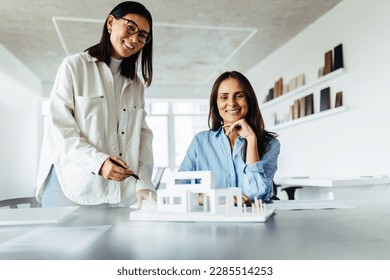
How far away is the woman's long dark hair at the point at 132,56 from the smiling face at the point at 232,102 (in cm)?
39

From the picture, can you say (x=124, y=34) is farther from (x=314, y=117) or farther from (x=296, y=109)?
(x=296, y=109)

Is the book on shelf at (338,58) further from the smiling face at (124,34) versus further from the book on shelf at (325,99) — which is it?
the smiling face at (124,34)

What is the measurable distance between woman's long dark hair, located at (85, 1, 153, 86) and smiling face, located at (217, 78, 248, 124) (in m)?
0.39

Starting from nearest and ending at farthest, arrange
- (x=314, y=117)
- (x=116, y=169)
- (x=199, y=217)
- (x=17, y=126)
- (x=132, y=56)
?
1. (x=199, y=217)
2. (x=116, y=169)
3. (x=132, y=56)
4. (x=314, y=117)
5. (x=17, y=126)

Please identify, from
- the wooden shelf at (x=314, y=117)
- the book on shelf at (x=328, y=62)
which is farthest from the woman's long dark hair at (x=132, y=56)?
the book on shelf at (x=328, y=62)

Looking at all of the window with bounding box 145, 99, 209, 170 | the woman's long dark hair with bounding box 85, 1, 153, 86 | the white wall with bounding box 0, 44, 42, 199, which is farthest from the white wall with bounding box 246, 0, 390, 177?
the white wall with bounding box 0, 44, 42, 199

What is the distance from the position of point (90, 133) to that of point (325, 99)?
308 centimetres

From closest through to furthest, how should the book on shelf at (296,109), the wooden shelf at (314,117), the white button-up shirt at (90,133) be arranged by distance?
the white button-up shirt at (90,133)
the wooden shelf at (314,117)
the book on shelf at (296,109)

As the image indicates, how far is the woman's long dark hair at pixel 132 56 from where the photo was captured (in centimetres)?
127

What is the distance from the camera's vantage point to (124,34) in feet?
4.15

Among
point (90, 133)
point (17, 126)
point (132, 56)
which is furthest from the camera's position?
point (17, 126)

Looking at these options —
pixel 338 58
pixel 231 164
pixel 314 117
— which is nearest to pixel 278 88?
pixel 314 117

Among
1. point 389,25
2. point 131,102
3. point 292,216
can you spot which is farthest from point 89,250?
point 389,25

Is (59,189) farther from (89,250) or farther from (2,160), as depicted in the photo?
(2,160)
